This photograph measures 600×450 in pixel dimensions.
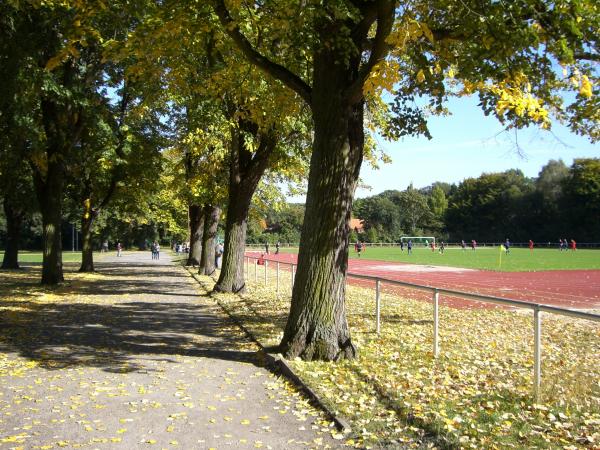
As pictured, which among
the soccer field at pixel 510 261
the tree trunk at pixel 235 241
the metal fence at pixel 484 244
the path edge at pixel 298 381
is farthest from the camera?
the metal fence at pixel 484 244

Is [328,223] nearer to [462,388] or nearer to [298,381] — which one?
[298,381]

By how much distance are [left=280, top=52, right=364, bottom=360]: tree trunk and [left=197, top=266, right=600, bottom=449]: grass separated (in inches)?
18.2

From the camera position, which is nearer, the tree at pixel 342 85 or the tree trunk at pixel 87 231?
the tree at pixel 342 85

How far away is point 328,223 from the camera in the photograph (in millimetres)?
7863

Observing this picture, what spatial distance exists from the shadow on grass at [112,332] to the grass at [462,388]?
1122mm

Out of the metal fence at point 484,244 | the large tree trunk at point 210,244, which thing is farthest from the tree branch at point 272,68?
the metal fence at point 484,244

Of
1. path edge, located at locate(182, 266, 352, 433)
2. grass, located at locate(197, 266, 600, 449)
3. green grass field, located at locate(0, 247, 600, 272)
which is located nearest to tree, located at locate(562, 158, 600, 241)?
green grass field, located at locate(0, 247, 600, 272)

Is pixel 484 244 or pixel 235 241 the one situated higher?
pixel 235 241

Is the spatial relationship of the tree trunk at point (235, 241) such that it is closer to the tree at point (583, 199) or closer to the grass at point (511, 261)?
the grass at point (511, 261)

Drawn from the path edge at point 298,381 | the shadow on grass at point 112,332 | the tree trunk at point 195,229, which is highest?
the tree trunk at point 195,229

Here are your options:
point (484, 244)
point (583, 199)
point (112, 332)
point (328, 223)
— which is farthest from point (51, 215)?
point (484, 244)

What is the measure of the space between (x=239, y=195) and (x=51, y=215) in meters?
7.87

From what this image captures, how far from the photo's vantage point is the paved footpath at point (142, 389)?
4.95 m

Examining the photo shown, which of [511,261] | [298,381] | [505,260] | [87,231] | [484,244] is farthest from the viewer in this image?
[484,244]
